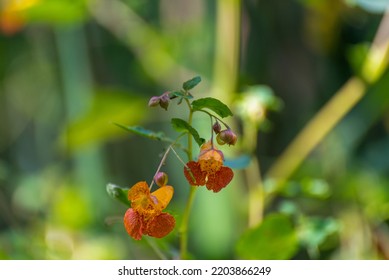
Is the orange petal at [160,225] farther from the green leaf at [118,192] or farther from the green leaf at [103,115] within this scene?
the green leaf at [103,115]

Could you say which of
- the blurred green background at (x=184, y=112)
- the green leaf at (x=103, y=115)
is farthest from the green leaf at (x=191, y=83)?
the green leaf at (x=103, y=115)

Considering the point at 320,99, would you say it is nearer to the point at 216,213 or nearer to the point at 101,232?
the point at 216,213

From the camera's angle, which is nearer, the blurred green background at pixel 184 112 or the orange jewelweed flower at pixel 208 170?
the orange jewelweed flower at pixel 208 170

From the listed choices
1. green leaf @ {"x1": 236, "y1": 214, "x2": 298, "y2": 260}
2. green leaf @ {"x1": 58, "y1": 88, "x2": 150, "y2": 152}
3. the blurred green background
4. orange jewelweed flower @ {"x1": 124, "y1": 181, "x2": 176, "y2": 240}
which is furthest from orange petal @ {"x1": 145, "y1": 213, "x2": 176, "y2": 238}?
green leaf @ {"x1": 58, "y1": 88, "x2": 150, "y2": 152}

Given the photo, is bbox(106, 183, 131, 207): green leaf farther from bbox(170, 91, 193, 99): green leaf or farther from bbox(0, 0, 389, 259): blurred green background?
bbox(0, 0, 389, 259): blurred green background

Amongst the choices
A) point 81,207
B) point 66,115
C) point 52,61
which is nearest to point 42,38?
point 52,61
